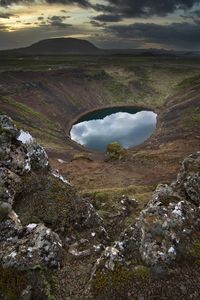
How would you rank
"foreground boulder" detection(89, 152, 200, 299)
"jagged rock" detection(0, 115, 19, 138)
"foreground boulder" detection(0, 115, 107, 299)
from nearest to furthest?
"foreground boulder" detection(89, 152, 200, 299), "foreground boulder" detection(0, 115, 107, 299), "jagged rock" detection(0, 115, 19, 138)

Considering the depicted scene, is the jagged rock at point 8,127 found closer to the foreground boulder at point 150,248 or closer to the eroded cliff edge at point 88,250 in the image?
the eroded cliff edge at point 88,250

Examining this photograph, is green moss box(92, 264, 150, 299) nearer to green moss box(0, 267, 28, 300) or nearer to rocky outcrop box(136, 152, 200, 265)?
rocky outcrop box(136, 152, 200, 265)

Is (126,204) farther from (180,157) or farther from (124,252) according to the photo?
(180,157)

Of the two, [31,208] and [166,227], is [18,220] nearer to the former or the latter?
[31,208]

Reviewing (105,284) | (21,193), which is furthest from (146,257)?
(21,193)

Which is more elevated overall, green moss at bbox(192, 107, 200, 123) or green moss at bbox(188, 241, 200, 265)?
green moss at bbox(188, 241, 200, 265)

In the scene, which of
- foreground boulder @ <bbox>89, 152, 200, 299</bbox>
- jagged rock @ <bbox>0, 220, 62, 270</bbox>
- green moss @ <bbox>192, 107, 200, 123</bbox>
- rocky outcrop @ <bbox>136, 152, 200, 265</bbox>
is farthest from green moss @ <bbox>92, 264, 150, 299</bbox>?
green moss @ <bbox>192, 107, 200, 123</bbox>
